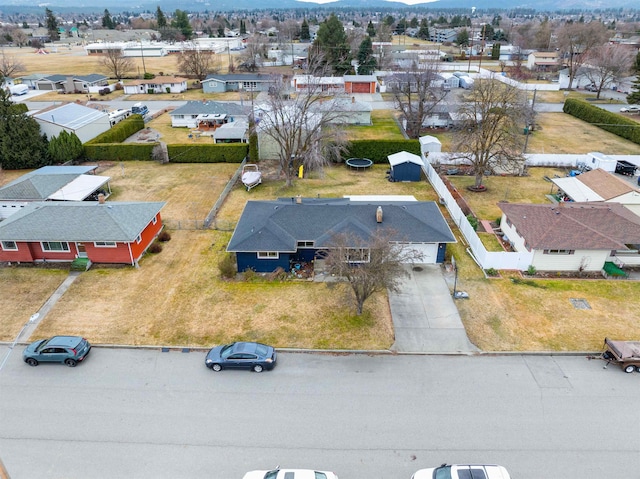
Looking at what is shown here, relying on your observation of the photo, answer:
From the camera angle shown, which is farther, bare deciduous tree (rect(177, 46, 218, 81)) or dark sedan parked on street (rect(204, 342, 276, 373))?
bare deciduous tree (rect(177, 46, 218, 81))

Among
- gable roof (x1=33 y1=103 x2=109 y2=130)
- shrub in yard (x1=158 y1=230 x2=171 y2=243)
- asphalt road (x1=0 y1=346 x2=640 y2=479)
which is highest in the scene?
gable roof (x1=33 y1=103 x2=109 y2=130)

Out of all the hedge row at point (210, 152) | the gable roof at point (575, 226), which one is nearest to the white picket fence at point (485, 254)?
the gable roof at point (575, 226)

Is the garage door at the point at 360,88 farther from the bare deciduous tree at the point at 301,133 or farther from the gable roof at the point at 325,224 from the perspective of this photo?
the gable roof at the point at 325,224

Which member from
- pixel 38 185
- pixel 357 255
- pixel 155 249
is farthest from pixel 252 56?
pixel 357 255

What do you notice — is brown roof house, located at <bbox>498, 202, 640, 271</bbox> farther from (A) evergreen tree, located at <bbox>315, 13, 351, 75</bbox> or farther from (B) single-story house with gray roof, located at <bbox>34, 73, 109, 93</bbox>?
(B) single-story house with gray roof, located at <bbox>34, 73, 109, 93</bbox>

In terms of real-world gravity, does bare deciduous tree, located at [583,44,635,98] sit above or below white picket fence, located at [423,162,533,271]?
above

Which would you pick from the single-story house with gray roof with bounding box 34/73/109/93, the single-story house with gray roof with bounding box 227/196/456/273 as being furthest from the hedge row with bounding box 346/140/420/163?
the single-story house with gray roof with bounding box 34/73/109/93

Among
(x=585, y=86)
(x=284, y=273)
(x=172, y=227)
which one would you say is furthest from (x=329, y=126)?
(x=585, y=86)
